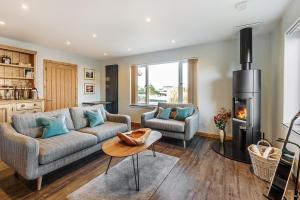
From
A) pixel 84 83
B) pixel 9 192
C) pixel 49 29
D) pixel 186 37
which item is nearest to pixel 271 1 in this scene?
pixel 186 37

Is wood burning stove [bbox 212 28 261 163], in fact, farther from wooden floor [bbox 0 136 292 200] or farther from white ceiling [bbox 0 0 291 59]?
white ceiling [bbox 0 0 291 59]

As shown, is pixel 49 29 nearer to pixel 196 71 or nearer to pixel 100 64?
pixel 100 64

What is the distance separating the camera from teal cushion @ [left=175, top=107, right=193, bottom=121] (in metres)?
3.84

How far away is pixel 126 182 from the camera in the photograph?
6.96ft

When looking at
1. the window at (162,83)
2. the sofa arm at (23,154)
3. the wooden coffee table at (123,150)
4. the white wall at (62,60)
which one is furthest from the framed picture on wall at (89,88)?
the wooden coffee table at (123,150)

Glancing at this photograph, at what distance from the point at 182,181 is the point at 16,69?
475 centimetres

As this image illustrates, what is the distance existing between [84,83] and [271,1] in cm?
548

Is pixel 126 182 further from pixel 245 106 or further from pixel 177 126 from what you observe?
pixel 245 106

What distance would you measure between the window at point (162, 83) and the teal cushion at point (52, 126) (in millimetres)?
3076

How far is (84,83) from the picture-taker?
584 centimetres

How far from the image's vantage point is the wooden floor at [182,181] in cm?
188

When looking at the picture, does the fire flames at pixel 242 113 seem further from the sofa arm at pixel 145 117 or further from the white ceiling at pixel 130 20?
the sofa arm at pixel 145 117

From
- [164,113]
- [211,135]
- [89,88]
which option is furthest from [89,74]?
[211,135]

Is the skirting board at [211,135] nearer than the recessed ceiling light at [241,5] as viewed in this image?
No
